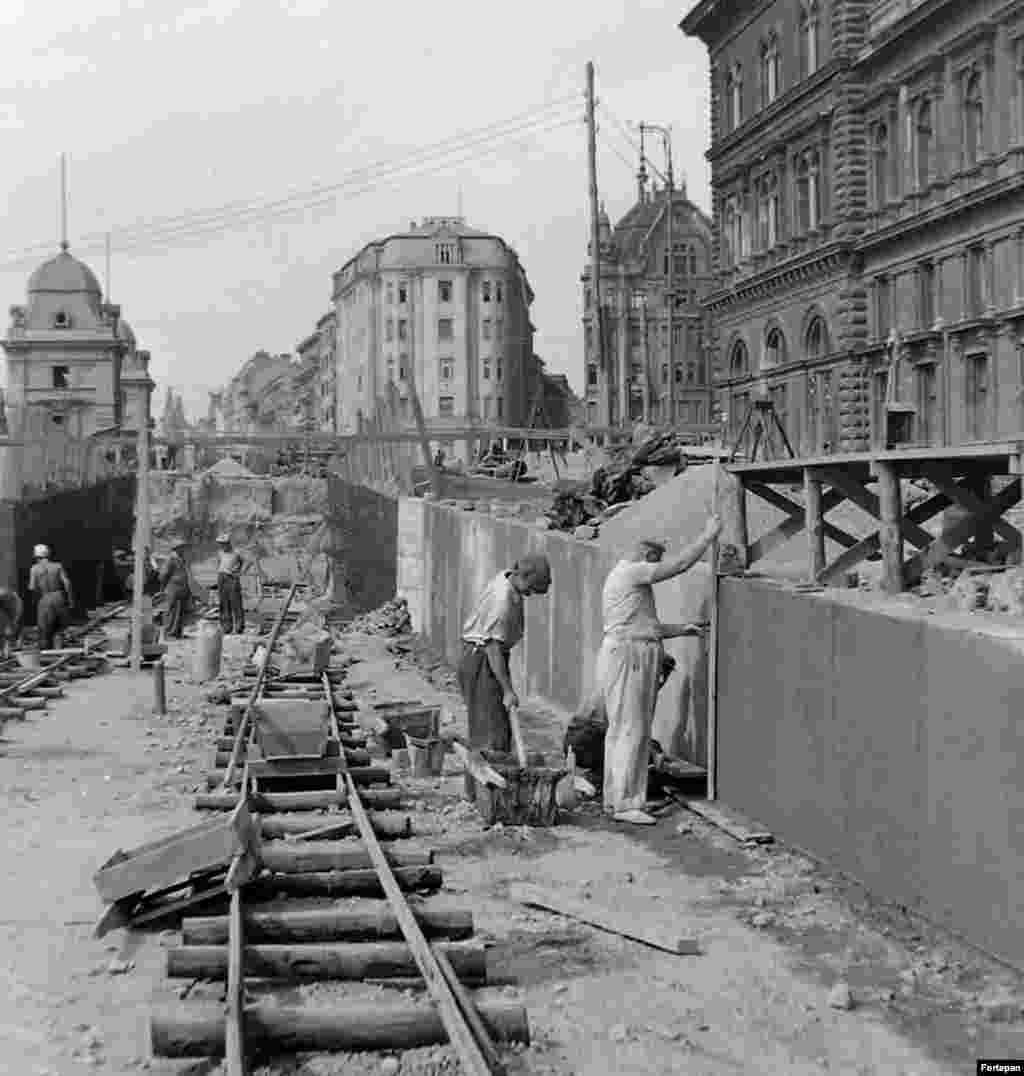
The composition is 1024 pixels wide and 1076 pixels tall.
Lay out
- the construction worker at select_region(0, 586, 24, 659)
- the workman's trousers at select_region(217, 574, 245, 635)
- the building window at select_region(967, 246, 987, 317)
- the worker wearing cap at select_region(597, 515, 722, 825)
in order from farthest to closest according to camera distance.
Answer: the building window at select_region(967, 246, 987, 317), the workman's trousers at select_region(217, 574, 245, 635), the construction worker at select_region(0, 586, 24, 659), the worker wearing cap at select_region(597, 515, 722, 825)

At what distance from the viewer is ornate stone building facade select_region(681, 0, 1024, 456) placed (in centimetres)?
3525

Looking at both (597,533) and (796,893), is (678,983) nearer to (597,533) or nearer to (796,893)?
(796,893)

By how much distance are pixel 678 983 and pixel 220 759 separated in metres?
6.79

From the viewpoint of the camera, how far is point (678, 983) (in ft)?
22.7

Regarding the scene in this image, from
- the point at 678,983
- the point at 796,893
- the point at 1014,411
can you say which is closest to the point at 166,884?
the point at 678,983

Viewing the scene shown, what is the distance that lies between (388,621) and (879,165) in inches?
903

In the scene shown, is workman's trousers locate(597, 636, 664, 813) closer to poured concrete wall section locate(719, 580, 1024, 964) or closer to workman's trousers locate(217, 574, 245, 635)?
poured concrete wall section locate(719, 580, 1024, 964)

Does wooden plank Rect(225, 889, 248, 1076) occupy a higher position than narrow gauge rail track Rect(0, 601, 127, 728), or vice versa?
wooden plank Rect(225, 889, 248, 1076)

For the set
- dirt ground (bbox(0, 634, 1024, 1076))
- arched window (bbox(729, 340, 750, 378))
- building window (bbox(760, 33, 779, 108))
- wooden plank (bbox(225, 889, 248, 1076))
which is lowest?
dirt ground (bbox(0, 634, 1024, 1076))

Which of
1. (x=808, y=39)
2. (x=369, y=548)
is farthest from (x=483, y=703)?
(x=808, y=39)

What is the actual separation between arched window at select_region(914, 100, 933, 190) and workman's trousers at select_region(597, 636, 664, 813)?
3190 centimetres

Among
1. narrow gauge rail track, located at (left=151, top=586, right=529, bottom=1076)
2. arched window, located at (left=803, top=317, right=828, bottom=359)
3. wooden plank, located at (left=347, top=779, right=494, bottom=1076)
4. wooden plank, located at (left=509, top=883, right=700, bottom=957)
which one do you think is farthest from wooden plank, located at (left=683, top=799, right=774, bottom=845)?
arched window, located at (left=803, top=317, right=828, bottom=359)

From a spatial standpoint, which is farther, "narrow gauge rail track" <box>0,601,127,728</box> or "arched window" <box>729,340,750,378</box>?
"arched window" <box>729,340,750,378</box>

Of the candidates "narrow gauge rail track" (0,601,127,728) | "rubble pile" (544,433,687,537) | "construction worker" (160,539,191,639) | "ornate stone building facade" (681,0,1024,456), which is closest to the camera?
"narrow gauge rail track" (0,601,127,728)
